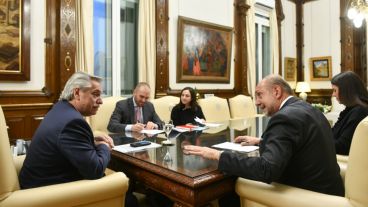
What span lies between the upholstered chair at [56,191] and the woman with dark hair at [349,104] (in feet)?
5.80

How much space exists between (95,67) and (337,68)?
21.6 ft

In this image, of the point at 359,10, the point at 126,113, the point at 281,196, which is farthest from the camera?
the point at 359,10

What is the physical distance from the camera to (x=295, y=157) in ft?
5.20

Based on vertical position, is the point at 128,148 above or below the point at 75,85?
below

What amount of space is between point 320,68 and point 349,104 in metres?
6.75

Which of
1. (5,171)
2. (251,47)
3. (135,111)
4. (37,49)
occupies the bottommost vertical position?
(5,171)

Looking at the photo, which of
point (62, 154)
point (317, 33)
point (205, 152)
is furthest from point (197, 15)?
point (62, 154)

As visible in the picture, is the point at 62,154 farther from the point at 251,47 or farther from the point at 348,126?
the point at 251,47

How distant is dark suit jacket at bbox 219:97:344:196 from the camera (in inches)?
59.5

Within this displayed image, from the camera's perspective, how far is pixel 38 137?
5.71 feet

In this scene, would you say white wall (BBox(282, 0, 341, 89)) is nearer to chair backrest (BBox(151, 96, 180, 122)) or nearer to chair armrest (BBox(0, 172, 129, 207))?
chair backrest (BBox(151, 96, 180, 122))

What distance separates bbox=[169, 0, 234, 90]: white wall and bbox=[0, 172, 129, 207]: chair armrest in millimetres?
4115

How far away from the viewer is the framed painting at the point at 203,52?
5906mm

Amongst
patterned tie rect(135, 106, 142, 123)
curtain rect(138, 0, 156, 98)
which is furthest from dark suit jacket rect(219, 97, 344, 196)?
curtain rect(138, 0, 156, 98)
